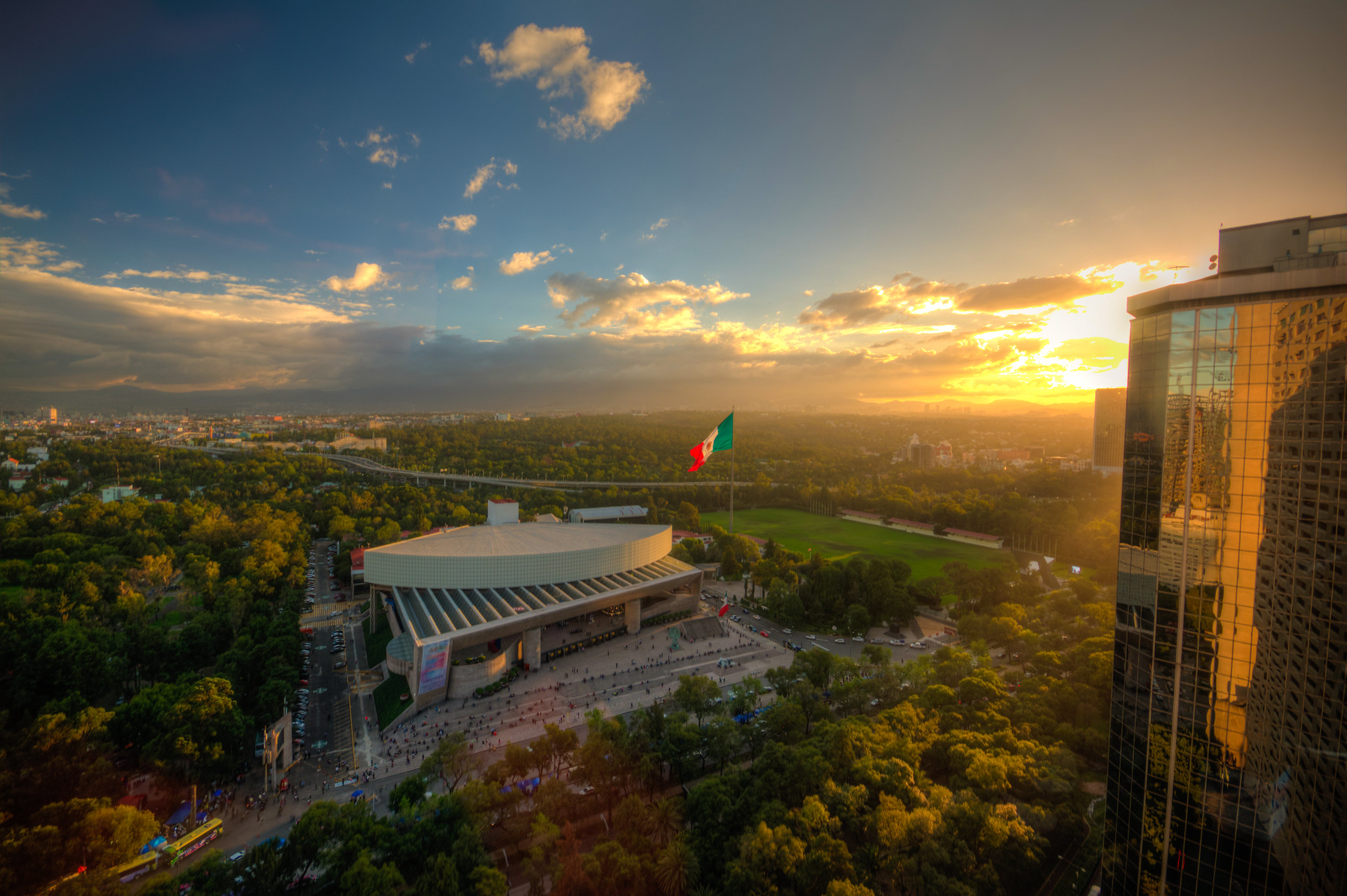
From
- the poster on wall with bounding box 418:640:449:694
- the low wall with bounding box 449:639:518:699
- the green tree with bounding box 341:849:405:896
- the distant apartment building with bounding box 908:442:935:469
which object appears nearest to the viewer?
the green tree with bounding box 341:849:405:896

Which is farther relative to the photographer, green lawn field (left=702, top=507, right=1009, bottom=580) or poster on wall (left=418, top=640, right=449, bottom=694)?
green lawn field (left=702, top=507, right=1009, bottom=580)

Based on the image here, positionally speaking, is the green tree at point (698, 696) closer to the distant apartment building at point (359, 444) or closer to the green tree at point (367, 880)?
the green tree at point (367, 880)

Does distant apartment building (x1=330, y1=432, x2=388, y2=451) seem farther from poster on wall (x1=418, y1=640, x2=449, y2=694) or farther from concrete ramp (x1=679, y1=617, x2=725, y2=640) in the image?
poster on wall (x1=418, y1=640, x2=449, y2=694)

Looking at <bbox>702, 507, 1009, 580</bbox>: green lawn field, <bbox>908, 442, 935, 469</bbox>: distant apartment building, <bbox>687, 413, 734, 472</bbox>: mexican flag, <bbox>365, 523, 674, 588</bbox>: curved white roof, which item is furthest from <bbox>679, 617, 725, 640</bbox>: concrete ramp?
<bbox>908, 442, 935, 469</bbox>: distant apartment building

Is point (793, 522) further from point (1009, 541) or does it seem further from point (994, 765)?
point (994, 765)

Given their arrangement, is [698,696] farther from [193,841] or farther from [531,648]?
[193,841]

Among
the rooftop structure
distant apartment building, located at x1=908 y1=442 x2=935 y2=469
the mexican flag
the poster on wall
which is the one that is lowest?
the poster on wall

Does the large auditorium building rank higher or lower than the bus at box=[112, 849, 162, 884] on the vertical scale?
higher

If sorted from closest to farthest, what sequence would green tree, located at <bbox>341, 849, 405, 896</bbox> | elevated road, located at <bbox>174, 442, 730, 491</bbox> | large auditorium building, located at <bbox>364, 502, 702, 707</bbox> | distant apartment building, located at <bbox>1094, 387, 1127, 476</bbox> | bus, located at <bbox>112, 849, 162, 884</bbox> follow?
green tree, located at <bbox>341, 849, 405, 896</bbox>
bus, located at <bbox>112, 849, 162, 884</bbox>
large auditorium building, located at <bbox>364, 502, 702, 707</bbox>
distant apartment building, located at <bbox>1094, 387, 1127, 476</bbox>
elevated road, located at <bbox>174, 442, 730, 491</bbox>
